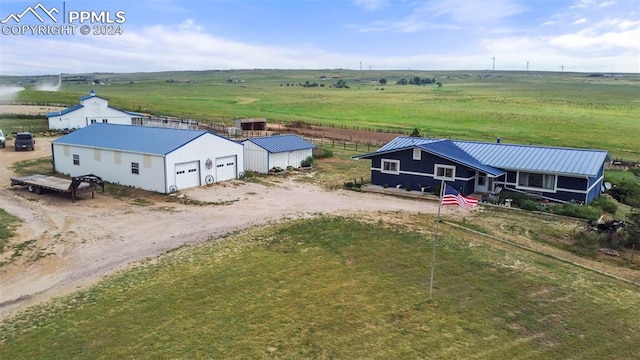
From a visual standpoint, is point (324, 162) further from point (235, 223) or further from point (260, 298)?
point (260, 298)

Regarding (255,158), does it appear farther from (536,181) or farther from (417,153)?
(536,181)

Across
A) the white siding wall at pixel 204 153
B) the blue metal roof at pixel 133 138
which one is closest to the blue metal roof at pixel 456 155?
the white siding wall at pixel 204 153

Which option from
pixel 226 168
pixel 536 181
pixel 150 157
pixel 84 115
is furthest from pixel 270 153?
pixel 84 115

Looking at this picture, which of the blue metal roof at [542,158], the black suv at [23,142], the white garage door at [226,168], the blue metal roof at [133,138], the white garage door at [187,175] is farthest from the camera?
the black suv at [23,142]

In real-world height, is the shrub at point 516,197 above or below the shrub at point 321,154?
below

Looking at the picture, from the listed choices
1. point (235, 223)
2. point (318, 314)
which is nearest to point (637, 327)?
point (318, 314)

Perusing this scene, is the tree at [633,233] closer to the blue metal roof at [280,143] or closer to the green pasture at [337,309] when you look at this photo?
the green pasture at [337,309]
